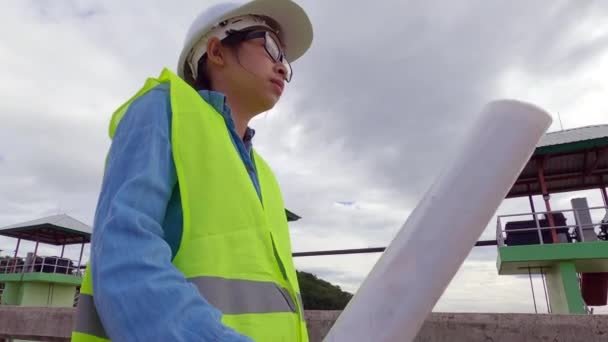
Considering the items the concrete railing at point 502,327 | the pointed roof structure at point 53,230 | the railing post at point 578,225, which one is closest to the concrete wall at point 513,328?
the concrete railing at point 502,327

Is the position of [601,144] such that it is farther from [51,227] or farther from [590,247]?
[51,227]

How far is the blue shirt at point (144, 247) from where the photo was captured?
0.64 m

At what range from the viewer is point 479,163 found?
85 cm

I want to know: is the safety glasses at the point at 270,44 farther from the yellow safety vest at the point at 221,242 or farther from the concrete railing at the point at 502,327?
the concrete railing at the point at 502,327

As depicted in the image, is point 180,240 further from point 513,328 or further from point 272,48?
point 513,328

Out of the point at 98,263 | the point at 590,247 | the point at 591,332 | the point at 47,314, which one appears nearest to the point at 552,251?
the point at 590,247

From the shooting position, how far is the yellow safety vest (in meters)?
0.84

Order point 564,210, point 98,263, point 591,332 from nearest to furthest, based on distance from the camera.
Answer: point 98,263
point 591,332
point 564,210

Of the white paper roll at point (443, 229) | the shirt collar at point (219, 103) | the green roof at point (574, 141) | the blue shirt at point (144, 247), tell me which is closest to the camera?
the blue shirt at point (144, 247)

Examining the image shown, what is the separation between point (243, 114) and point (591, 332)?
1.85 meters

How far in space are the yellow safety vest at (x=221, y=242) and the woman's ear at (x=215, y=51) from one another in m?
0.31

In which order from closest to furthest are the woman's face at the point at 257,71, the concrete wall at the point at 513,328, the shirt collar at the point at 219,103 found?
the shirt collar at the point at 219,103 → the woman's face at the point at 257,71 → the concrete wall at the point at 513,328

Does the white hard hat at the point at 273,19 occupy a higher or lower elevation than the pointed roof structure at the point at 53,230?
lower

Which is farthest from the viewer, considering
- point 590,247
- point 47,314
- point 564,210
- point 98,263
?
point 564,210
